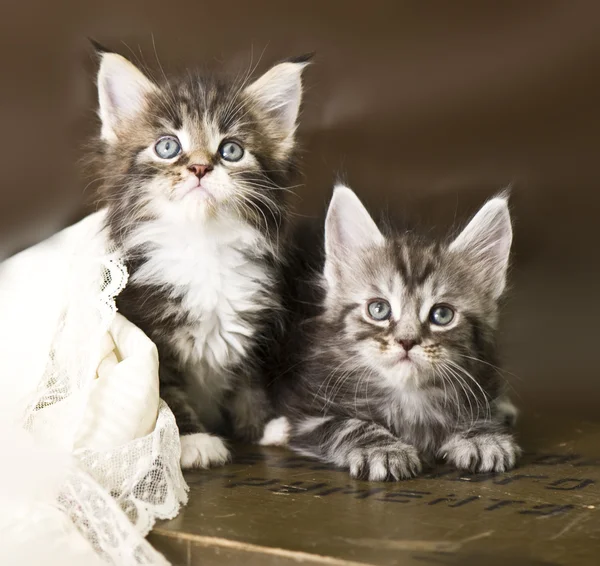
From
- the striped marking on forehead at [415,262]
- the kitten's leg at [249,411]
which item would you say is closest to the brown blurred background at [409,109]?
the striped marking on forehead at [415,262]

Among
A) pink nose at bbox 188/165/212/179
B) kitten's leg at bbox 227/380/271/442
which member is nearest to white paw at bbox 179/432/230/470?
kitten's leg at bbox 227/380/271/442

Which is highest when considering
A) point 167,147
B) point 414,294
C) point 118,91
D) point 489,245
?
point 118,91

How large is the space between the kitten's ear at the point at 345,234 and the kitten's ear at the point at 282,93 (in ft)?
0.83

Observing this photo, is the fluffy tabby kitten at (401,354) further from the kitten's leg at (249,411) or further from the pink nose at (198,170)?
Result: the pink nose at (198,170)

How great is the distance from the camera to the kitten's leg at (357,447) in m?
1.66

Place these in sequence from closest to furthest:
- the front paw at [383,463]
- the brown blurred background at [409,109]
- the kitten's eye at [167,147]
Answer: the front paw at [383,463], the kitten's eye at [167,147], the brown blurred background at [409,109]

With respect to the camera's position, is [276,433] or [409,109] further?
[409,109]

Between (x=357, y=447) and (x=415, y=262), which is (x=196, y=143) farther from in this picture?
(x=357, y=447)

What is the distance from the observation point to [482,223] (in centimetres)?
191

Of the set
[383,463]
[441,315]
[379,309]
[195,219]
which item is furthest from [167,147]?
[383,463]

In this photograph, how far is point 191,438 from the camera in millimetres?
1787

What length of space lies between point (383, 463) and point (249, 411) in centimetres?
51

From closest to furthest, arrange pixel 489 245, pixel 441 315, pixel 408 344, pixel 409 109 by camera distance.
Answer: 1. pixel 408 344
2. pixel 441 315
3. pixel 489 245
4. pixel 409 109

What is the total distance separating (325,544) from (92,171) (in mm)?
1197
